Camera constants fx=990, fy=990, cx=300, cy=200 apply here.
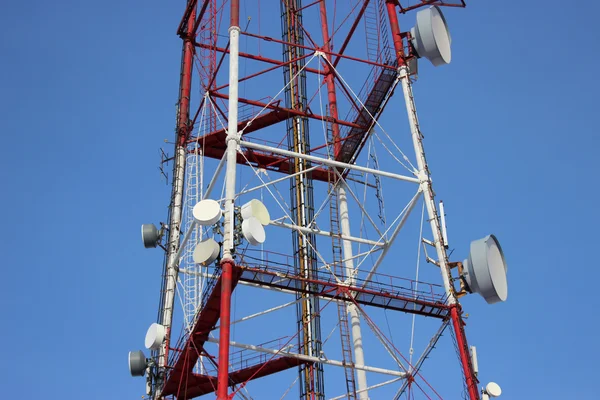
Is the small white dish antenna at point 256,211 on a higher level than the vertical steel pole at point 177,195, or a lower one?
lower

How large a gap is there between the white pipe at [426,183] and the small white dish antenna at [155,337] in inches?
475

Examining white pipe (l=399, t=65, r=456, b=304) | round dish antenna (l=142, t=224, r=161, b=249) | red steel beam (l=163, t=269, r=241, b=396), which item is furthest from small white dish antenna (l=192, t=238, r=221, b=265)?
round dish antenna (l=142, t=224, r=161, b=249)

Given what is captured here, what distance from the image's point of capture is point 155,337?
136 ft

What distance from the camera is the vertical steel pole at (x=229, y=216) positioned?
3338cm

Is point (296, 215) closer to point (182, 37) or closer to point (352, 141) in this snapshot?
point (352, 141)

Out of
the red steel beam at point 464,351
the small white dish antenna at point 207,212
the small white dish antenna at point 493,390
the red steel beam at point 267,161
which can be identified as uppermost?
the red steel beam at point 267,161

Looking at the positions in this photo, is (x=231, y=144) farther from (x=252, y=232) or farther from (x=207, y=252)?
(x=207, y=252)

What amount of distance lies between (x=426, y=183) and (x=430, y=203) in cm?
95

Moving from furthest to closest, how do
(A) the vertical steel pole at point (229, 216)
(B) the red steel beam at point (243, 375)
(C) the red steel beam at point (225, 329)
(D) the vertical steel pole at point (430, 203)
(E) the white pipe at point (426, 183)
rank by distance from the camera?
(B) the red steel beam at point (243, 375), (E) the white pipe at point (426, 183), (D) the vertical steel pole at point (430, 203), (A) the vertical steel pole at point (229, 216), (C) the red steel beam at point (225, 329)

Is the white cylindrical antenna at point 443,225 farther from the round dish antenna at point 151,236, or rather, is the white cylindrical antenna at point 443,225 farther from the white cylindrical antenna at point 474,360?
the round dish antenna at point 151,236

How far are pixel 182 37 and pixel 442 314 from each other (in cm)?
2127

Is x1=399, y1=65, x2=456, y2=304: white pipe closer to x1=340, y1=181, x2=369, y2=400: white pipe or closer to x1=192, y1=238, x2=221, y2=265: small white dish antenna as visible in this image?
x1=340, y1=181, x2=369, y2=400: white pipe

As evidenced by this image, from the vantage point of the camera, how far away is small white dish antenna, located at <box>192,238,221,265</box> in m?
36.3

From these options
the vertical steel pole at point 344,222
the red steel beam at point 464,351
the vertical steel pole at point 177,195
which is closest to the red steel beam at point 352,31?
the vertical steel pole at point 344,222
